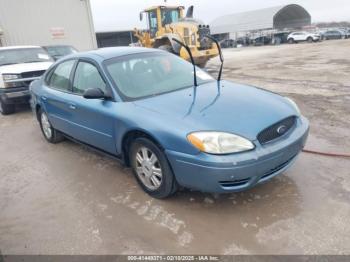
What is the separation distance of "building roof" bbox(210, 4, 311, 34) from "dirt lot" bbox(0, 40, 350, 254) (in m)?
47.1

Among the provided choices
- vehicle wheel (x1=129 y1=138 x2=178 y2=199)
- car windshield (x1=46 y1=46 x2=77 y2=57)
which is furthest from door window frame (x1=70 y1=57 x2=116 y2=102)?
car windshield (x1=46 y1=46 x2=77 y2=57)

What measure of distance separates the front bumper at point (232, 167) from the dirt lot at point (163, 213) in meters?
0.36

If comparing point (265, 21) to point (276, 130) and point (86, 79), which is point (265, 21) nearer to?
point (86, 79)

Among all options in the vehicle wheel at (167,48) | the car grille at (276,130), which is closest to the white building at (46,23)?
the vehicle wheel at (167,48)

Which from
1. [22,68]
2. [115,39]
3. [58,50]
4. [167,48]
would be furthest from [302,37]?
[22,68]

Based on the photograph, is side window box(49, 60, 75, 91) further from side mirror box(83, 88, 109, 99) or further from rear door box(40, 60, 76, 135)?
side mirror box(83, 88, 109, 99)

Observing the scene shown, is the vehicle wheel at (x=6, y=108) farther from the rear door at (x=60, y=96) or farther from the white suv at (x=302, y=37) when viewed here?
the white suv at (x=302, y=37)

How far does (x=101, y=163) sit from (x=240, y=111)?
2.24 metres

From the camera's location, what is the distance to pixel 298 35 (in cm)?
3931

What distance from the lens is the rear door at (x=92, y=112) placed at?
365 centimetres

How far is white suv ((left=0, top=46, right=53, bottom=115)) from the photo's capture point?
7570mm

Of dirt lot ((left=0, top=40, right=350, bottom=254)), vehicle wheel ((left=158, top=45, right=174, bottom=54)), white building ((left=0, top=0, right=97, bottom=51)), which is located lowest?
dirt lot ((left=0, top=40, right=350, bottom=254))

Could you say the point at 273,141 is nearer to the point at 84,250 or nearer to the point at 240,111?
the point at 240,111

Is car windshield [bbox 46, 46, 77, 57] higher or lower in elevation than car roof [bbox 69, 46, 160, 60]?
lower
